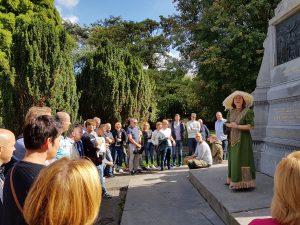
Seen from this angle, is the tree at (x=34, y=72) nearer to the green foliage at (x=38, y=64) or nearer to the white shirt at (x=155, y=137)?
the green foliage at (x=38, y=64)

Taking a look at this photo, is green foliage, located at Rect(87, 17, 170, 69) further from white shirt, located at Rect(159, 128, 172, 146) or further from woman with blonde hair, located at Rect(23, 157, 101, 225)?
woman with blonde hair, located at Rect(23, 157, 101, 225)

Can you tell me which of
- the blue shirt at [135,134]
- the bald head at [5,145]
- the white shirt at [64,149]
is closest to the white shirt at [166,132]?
the blue shirt at [135,134]

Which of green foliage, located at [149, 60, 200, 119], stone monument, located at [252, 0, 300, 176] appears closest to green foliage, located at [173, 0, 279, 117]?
stone monument, located at [252, 0, 300, 176]

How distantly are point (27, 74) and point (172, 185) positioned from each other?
6.81 metres

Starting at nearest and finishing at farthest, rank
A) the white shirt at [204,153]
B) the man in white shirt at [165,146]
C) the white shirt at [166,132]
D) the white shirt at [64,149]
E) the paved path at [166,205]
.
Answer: the white shirt at [64,149] → the paved path at [166,205] → the white shirt at [204,153] → the man in white shirt at [165,146] → the white shirt at [166,132]

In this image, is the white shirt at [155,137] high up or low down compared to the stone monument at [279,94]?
down

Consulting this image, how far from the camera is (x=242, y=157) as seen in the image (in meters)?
6.17

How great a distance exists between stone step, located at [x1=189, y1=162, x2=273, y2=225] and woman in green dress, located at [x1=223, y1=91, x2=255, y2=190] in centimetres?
21

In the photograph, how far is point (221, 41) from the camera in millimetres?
17438

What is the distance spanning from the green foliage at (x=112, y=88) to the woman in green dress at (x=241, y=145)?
10.4 meters

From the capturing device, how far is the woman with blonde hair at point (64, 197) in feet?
5.73

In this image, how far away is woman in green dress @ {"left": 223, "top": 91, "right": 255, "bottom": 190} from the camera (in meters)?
6.10

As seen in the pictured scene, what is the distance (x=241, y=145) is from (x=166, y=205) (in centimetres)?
177

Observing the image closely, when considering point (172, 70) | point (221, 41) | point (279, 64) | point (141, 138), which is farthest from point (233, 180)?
point (172, 70)
